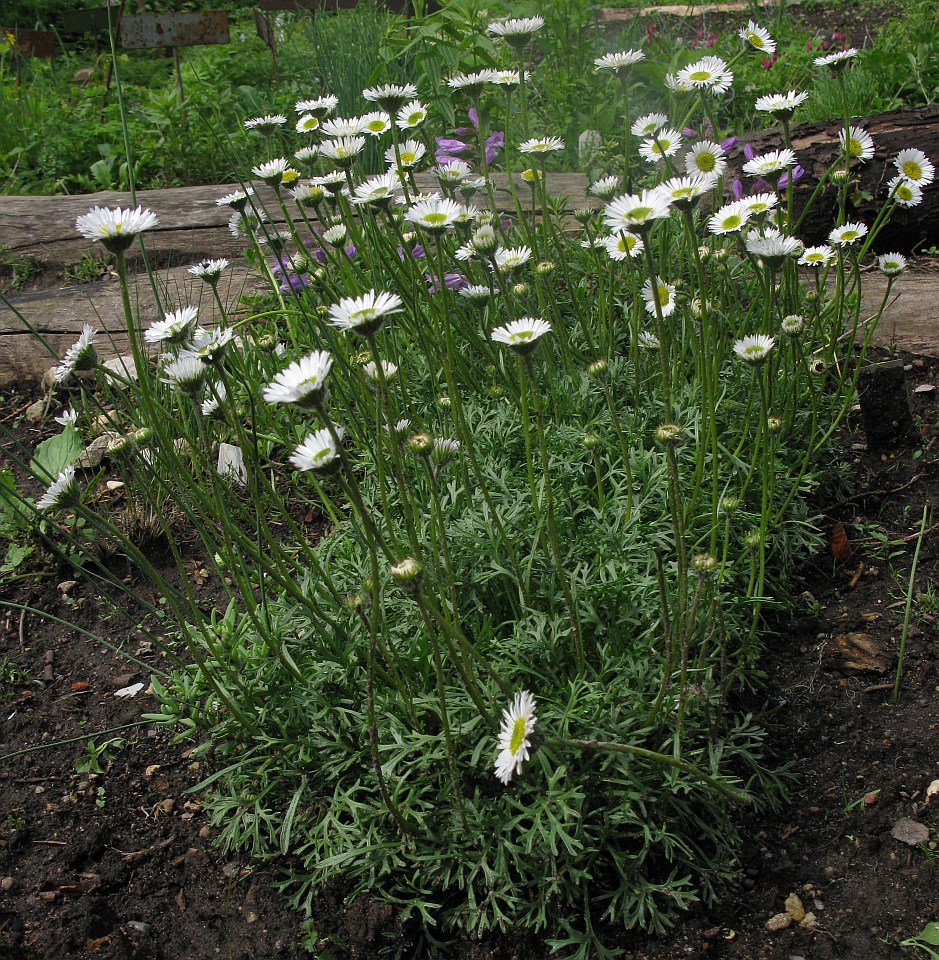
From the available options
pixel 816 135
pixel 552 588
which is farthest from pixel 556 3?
pixel 552 588

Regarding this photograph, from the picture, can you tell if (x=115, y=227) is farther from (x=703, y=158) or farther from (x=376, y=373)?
(x=703, y=158)

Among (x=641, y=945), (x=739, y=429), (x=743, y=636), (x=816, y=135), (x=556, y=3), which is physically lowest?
(x=641, y=945)

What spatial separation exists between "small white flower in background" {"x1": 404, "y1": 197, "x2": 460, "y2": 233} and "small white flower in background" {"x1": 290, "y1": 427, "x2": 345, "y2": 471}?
0.69m

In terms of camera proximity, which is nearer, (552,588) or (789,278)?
(552,588)

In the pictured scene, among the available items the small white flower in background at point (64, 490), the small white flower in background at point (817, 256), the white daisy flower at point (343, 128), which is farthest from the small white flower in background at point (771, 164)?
the small white flower in background at point (64, 490)

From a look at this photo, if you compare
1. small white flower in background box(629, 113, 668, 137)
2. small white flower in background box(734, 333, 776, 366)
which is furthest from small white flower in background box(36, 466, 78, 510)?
small white flower in background box(629, 113, 668, 137)

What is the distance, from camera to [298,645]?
A: 81.3 inches

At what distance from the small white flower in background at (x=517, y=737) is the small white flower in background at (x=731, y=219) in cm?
130

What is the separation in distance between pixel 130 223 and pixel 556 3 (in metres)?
4.44

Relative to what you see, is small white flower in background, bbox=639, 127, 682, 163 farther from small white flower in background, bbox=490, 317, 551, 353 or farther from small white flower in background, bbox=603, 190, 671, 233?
small white flower in background, bbox=490, 317, 551, 353

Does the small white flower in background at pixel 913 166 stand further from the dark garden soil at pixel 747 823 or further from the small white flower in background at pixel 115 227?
the small white flower in background at pixel 115 227

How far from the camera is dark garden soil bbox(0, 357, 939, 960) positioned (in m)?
1.70

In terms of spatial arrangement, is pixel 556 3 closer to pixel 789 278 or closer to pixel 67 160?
pixel 67 160

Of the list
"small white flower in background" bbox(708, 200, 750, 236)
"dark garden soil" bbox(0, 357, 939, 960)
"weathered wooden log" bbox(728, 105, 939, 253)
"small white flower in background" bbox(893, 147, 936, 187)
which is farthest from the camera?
"weathered wooden log" bbox(728, 105, 939, 253)
